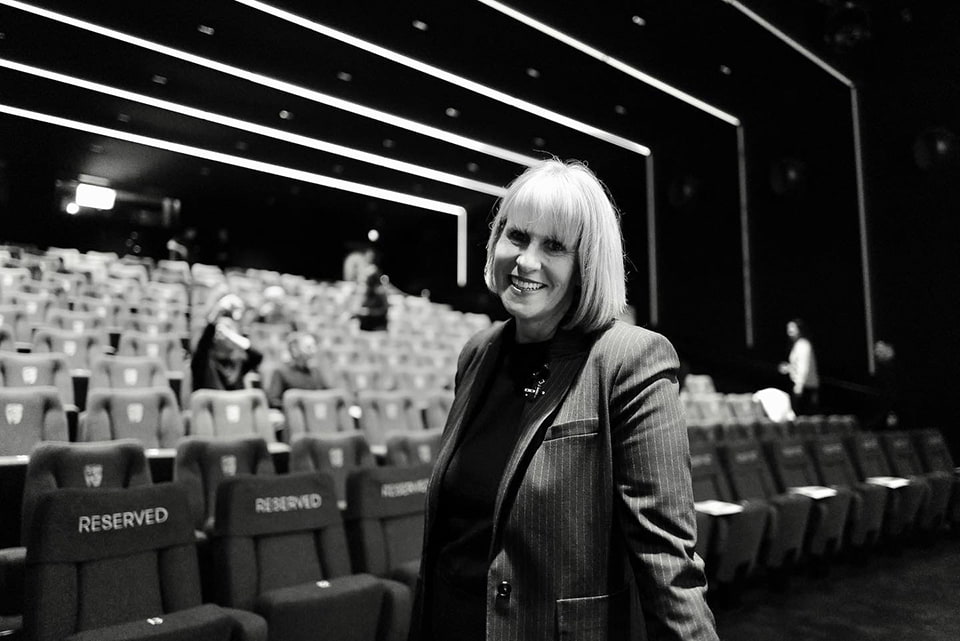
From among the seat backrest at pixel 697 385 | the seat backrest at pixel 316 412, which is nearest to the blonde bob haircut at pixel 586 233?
the seat backrest at pixel 316 412

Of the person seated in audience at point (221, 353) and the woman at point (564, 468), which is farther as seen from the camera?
the person seated in audience at point (221, 353)

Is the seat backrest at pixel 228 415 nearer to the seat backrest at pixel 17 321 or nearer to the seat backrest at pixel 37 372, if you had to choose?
the seat backrest at pixel 37 372

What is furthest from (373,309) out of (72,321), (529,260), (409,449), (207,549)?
(529,260)

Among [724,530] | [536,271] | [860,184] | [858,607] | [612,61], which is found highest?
[612,61]

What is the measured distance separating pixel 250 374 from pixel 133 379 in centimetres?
64

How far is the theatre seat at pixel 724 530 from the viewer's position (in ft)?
6.90

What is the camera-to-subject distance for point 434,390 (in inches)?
139

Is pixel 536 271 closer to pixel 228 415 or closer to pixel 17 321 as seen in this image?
pixel 228 415

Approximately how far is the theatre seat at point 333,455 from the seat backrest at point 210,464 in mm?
131

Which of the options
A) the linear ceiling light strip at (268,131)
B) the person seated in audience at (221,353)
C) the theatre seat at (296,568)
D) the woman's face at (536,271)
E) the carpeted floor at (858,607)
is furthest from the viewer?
the linear ceiling light strip at (268,131)

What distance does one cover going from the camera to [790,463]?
9.32 ft

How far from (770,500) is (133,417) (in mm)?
2101

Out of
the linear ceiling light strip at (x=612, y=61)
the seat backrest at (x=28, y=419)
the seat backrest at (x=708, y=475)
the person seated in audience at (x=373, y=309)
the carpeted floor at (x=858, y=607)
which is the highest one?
the linear ceiling light strip at (x=612, y=61)

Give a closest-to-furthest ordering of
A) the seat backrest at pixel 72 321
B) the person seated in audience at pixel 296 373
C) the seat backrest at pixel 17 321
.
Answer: the person seated in audience at pixel 296 373 → the seat backrest at pixel 17 321 → the seat backrest at pixel 72 321
